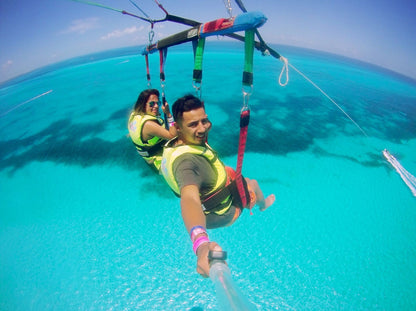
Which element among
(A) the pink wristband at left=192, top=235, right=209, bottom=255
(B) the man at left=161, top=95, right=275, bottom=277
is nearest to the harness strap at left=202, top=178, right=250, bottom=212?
(B) the man at left=161, top=95, right=275, bottom=277

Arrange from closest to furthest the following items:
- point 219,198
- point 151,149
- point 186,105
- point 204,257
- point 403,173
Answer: point 204,257 < point 186,105 < point 219,198 < point 151,149 < point 403,173

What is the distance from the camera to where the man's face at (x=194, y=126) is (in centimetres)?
184

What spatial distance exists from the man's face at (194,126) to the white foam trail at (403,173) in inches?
333

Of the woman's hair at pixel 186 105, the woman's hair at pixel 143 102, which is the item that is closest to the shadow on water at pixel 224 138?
the woman's hair at pixel 143 102

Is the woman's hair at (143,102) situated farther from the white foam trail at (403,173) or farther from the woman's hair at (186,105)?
the white foam trail at (403,173)

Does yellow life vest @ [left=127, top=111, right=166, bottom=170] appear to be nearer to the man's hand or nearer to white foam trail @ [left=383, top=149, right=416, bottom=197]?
the man's hand

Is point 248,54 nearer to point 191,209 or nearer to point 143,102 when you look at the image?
point 191,209

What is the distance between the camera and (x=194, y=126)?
6.15 feet

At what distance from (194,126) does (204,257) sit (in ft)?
3.96

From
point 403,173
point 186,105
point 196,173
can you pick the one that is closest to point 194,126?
point 186,105

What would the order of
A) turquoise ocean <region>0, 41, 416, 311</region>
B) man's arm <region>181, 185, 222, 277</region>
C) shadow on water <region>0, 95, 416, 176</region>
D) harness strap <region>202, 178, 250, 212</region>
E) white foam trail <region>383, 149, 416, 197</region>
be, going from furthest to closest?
1. shadow on water <region>0, 95, 416, 176</region>
2. white foam trail <region>383, 149, 416, 197</region>
3. turquoise ocean <region>0, 41, 416, 311</region>
4. harness strap <region>202, 178, 250, 212</region>
5. man's arm <region>181, 185, 222, 277</region>

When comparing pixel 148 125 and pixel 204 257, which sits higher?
pixel 148 125

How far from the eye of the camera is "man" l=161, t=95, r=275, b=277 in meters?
1.43

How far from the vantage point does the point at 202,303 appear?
362cm
